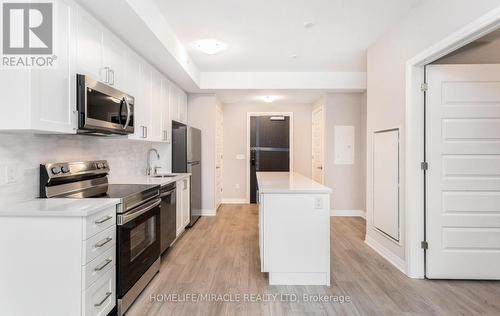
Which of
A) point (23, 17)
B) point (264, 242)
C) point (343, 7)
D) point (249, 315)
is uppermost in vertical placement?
point (343, 7)

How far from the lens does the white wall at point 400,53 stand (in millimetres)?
2176

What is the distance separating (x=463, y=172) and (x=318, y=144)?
11.0 feet

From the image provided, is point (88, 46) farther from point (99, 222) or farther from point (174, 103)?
point (174, 103)

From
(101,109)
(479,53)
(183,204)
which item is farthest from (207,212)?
(479,53)

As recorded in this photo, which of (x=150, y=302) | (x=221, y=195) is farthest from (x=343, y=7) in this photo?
(x=221, y=195)

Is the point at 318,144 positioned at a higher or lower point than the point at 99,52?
lower

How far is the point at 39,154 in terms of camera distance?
2045 mm

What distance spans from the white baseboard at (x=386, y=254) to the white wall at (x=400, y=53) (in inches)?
0.8

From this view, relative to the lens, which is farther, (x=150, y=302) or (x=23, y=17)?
(x=150, y=302)

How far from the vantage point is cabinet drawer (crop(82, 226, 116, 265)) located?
1.65 m

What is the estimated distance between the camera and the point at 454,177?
2.64 metres

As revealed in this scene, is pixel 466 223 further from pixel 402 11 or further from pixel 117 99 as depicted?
pixel 117 99

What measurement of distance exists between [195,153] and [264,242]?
2.60 m

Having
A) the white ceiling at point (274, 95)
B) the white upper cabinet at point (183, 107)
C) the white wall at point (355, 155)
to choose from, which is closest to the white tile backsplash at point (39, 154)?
the white upper cabinet at point (183, 107)
